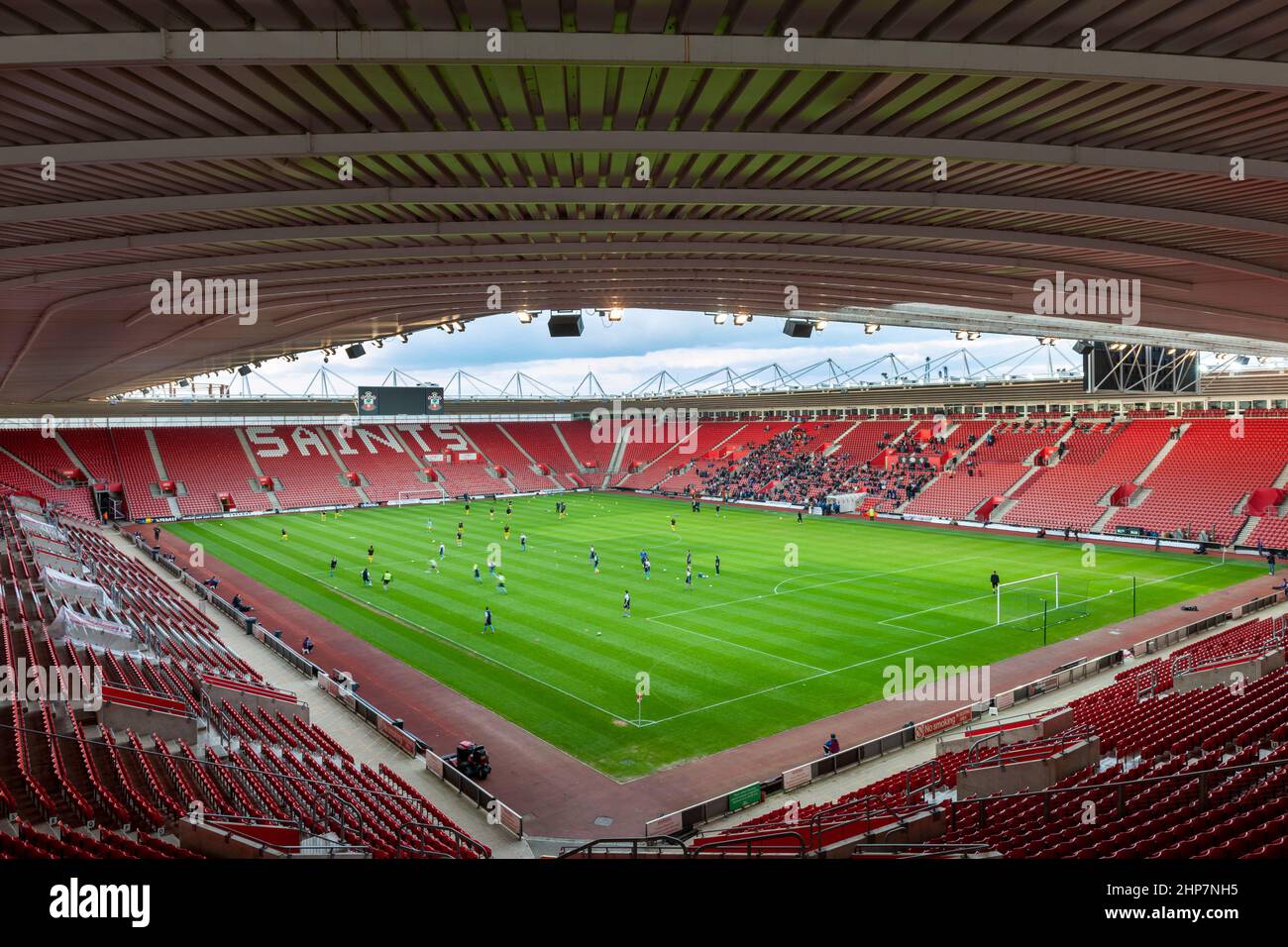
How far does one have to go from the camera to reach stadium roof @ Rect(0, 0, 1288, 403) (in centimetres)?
691

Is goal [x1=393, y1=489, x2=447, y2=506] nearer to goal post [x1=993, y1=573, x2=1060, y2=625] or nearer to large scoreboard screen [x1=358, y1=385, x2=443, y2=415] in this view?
large scoreboard screen [x1=358, y1=385, x2=443, y2=415]

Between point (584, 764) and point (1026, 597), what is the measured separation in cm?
2247

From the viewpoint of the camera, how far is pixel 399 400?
60.4 metres

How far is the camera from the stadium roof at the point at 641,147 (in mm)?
6910

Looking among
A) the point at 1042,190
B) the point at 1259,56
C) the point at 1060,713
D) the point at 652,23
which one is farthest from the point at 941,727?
the point at 652,23

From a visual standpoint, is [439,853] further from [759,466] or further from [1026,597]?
[759,466]

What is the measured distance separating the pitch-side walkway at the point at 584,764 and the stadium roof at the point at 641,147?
11136mm

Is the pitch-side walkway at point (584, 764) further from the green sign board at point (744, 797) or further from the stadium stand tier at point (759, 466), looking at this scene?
the stadium stand tier at point (759, 466)

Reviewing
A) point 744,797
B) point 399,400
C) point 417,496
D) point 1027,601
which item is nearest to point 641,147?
point 744,797

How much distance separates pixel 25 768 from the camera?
11227 mm

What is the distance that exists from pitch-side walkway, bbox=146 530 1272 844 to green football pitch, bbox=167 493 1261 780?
1.88ft

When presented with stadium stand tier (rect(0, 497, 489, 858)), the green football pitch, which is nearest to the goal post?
the green football pitch

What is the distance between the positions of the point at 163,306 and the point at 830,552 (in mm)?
34039
